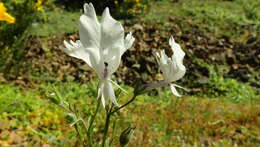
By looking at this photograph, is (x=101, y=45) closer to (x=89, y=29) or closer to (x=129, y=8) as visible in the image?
(x=89, y=29)

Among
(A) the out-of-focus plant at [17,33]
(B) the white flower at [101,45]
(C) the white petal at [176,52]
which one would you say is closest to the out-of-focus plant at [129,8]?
(A) the out-of-focus plant at [17,33]

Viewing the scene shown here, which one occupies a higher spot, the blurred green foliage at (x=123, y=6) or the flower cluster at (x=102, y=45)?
the flower cluster at (x=102, y=45)

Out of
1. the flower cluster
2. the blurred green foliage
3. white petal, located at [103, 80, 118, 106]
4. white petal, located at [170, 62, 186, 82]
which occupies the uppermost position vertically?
the flower cluster

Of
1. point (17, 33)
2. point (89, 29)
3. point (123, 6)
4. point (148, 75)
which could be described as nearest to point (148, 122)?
point (148, 75)

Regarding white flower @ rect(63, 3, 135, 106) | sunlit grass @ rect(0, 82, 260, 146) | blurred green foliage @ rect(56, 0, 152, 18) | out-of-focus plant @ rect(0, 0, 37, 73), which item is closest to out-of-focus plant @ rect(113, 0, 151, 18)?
blurred green foliage @ rect(56, 0, 152, 18)

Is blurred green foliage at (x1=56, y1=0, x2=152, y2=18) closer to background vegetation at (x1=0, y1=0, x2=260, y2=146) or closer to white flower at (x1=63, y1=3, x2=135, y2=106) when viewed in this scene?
background vegetation at (x1=0, y1=0, x2=260, y2=146)

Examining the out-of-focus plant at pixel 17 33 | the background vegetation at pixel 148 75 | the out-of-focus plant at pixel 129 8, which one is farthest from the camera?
the out-of-focus plant at pixel 129 8

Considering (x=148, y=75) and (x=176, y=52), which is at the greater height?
(x=176, y=52)

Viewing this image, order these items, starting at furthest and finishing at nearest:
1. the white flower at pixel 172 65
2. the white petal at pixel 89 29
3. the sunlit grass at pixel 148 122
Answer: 1. the sunlit grass at pixel 148 122
2. the white flower at pixel 172 65
3. the white petal at pixel 89 29

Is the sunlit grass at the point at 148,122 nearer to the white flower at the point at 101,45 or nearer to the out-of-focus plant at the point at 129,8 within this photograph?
the white flower at the point at 101,45
